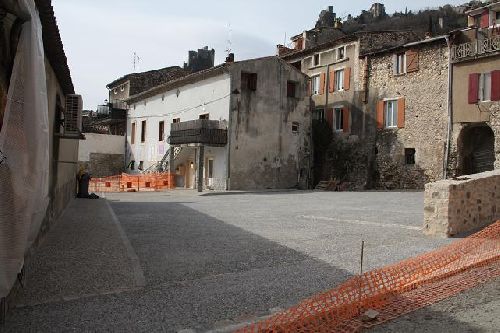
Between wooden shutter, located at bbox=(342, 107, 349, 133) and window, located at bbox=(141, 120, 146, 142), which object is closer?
wooden shutter, located at bbox=(342, 107, 349, 133)

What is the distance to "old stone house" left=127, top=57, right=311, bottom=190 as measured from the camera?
2566 cm

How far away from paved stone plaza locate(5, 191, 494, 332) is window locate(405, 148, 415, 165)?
14.6 m

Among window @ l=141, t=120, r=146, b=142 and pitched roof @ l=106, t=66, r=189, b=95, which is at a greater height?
pitched roof @ l=106, t=66, r=189, b=95

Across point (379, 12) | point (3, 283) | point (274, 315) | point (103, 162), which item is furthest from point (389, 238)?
point (379, 12)

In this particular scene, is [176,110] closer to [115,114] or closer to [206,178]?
[206,178]

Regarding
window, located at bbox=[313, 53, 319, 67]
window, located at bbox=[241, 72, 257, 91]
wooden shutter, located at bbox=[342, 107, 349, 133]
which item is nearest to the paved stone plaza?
window, located at bbox=[241, 72, 257, 91]

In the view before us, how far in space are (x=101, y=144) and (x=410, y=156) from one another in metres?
25.6

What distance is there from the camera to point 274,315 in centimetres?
433

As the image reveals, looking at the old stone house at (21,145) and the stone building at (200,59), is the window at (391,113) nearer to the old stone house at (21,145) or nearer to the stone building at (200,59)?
the old stone house at (21,145)

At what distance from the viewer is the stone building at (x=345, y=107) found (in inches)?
1093

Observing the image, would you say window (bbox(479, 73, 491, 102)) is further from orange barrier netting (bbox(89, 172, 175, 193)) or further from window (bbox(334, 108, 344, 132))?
orange barrier netting (bbox(89, 172, 175, 193))

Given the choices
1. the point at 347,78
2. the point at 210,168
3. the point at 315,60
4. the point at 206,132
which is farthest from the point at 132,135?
the point at 347,78

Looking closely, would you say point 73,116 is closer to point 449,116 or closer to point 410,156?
point 449,116

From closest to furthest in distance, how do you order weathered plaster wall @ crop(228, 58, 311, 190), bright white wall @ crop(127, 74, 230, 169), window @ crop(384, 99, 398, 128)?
weathered plaster wall @ crop(228, 58, 311, 190) < window @ crop(384, 99, 398, 128) < bright white wall @ crop(127, 74, 230, 169)
